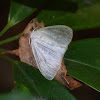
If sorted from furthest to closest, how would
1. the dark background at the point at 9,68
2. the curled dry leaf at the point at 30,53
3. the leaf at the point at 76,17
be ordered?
the dark background at the point at 9,68, the curled dry leaf at the point at 30,53, the leaf at the point at 76,17

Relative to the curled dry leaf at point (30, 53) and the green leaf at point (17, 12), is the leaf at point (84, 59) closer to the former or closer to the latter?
the curled dry leaf at point (30, 53)

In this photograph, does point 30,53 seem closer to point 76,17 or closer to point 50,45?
point 50,45

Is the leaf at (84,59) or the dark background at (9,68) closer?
the leaf at (84,59)

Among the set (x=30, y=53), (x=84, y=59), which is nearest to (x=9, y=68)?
(x=30, y=53)

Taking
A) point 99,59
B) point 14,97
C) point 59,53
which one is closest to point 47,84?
point 59,53

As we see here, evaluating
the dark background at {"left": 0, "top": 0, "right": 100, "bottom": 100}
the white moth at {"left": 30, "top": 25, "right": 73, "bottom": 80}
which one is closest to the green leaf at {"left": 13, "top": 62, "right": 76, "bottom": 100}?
the white moth at {"left": 30, "top": 25, "right": 73, "bottom": 80}

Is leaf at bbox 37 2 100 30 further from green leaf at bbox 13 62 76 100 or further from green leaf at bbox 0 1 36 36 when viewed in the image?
green leaf at bbox 13 62 76 100

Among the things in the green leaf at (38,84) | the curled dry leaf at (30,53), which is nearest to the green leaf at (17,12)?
the curled dry leaf at (30,53)

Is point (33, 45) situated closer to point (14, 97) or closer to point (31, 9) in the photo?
point (31, 9)
